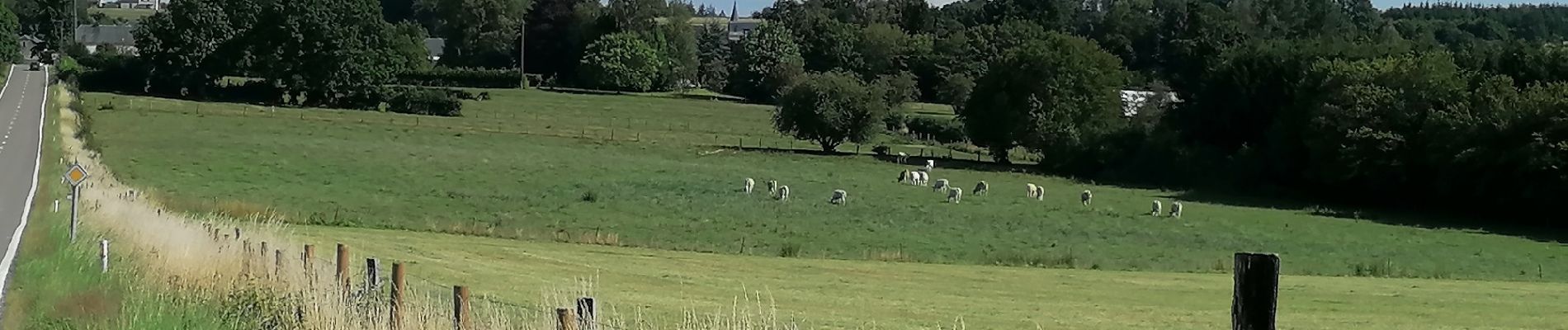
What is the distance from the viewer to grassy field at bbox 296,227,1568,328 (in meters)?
21.1

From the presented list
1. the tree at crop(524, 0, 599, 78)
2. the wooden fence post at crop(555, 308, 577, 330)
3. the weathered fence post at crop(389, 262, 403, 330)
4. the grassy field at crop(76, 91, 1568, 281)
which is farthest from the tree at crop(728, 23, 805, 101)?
the wooden fence post at crop(555, 308, 577, 330)

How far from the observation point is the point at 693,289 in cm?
2405

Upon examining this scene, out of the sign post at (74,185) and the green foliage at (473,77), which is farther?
the green foliage at (473,77)

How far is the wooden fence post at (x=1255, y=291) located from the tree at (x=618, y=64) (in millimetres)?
129394

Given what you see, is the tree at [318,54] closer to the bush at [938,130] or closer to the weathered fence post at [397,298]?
the bush at [938,130]

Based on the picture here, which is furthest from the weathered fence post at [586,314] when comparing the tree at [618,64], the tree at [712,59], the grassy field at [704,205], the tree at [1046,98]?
the tree at [712,59]

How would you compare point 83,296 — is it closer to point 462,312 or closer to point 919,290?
point 462,312

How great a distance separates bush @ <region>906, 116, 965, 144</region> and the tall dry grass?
7918cm

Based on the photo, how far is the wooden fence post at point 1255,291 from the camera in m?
5.53

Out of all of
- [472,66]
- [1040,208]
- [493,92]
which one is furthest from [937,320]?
[472,66]

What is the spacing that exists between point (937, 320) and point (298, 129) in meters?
61.3

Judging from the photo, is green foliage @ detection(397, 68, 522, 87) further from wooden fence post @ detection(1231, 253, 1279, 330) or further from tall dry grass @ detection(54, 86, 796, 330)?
wooden fence post @ detection(1231, 253, 1279, 330)

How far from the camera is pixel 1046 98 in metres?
86.4

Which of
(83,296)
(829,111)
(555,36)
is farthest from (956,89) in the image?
(83,296)
